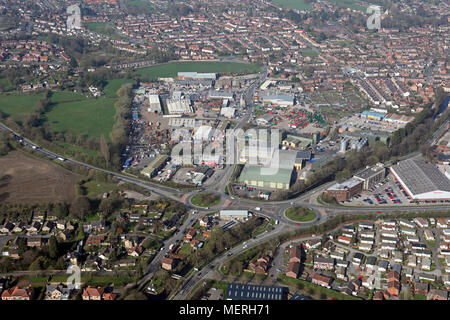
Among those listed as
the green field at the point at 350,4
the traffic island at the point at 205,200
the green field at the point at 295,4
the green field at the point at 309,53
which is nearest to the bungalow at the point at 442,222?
the traffic island at the point at 205,200

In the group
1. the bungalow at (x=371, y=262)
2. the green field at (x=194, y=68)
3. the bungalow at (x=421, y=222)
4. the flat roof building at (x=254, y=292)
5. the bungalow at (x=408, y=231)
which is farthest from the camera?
the green field at (x=194, y=68)

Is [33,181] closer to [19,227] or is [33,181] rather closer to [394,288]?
[19,227]

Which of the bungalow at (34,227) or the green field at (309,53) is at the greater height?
the green field at (309,53)

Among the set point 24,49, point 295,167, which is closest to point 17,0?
point 24,49

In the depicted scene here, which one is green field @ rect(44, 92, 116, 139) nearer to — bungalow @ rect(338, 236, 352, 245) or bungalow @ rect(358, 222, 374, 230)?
bungalow @ rect(338, 236, 352, 245)

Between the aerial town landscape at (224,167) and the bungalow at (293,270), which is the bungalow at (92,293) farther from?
the bungalow at (293,270)

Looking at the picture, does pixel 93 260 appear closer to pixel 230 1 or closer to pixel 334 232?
pixel 334 232
